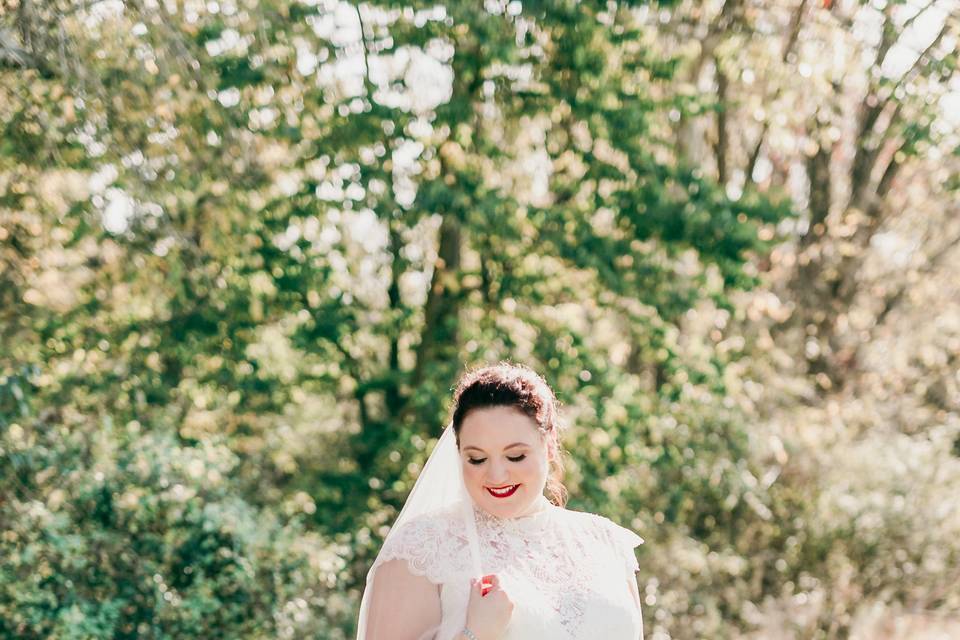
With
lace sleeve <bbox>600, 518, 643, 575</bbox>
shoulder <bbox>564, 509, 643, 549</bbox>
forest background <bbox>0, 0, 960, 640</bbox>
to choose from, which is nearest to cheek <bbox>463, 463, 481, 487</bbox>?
shoulder <bbox>564, 509, 643, 549</bbox>

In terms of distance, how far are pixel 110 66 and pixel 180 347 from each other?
1.94 m

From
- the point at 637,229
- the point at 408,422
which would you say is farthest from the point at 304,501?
the point at 637,229

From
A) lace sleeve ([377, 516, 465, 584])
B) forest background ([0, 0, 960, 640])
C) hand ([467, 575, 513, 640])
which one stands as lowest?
hand ([467, 575, 513, 640])

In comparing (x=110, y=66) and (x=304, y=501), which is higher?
(x=110, y=66)

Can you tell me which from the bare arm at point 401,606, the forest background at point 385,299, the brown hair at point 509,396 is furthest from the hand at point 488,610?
the forest background at point 385,299

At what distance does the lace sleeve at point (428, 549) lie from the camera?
2.60 meters

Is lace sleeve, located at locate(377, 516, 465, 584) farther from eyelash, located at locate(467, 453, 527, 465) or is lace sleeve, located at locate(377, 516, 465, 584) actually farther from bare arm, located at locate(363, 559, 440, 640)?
eyelash, located at locate(467, 453, 527, 465)

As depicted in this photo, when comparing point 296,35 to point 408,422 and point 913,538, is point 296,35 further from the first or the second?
point 913,538

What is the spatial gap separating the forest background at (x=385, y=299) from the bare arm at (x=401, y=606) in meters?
2.98

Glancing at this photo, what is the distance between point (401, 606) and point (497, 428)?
1.51 ft

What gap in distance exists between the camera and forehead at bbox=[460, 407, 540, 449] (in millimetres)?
2668

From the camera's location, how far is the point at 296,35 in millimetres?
6824

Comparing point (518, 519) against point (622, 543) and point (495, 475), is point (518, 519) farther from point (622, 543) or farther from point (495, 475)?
point (622, 543)

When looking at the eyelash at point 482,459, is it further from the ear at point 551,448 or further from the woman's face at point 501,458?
the ear at point 551,448
